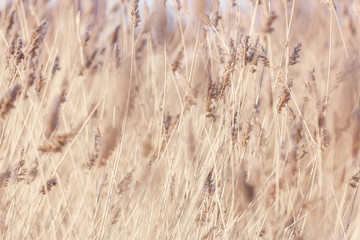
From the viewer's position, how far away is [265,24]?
3.34 ft

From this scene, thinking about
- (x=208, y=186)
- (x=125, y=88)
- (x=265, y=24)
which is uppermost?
(x=265, y=24)

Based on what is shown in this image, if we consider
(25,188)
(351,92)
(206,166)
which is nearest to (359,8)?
(351,92)

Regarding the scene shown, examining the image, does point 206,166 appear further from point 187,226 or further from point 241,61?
point 241,61

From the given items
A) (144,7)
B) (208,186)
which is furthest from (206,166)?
(144,7)

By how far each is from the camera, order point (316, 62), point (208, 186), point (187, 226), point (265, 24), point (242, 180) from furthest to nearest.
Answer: point (316, 62)
point (187, 226)
point (208, 186)
point (265, 24)
point (242, 180)

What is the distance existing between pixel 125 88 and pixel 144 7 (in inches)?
20.0

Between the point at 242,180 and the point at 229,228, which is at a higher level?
the point at 242,180

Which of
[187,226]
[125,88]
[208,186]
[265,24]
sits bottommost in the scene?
[187,226]

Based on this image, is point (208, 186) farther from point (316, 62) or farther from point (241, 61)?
point (316, 62)

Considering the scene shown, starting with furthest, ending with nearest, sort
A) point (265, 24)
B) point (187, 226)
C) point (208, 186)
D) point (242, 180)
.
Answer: point (187, 226)
point (208, 186)
point (265, 24)
point (242, 180)

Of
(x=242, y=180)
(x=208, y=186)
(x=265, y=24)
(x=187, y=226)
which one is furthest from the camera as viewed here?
(x=187, y=226)

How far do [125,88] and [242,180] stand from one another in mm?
275

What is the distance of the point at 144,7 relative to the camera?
4.60ft

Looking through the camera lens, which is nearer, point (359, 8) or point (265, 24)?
point (265, 24)
